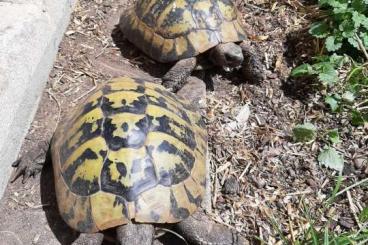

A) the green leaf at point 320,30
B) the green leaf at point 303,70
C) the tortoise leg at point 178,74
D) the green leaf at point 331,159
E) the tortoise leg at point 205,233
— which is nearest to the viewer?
the tortoise leg at point 205,233

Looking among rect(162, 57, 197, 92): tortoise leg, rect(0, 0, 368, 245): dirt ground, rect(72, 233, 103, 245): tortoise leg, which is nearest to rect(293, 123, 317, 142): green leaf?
rect(0, 0, 368, 245): dirt ground

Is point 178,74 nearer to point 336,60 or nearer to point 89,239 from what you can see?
point 336,60

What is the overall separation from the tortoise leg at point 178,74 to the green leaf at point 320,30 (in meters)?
0.99

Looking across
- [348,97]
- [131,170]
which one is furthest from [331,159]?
[131,170]

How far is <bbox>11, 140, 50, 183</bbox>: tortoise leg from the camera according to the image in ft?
11.3

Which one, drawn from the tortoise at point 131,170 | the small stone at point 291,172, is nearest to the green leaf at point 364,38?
the small stone at point 291,172

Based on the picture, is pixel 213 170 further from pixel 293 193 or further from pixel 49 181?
pixel 49 181

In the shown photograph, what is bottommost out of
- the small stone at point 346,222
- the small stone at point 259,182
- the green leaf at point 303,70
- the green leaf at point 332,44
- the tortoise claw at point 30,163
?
the tortoise claw at point 30,163

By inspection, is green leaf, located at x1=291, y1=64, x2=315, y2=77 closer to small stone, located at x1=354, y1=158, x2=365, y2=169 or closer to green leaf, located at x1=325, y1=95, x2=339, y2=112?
green leaf, located at x1=325, y1=95, x2=339, y2=112

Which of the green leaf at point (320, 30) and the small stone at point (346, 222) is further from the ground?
the green leaf at point (320, 30)

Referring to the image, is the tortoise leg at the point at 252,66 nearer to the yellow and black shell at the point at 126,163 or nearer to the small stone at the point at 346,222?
the yellow and black shell at the point at 126,163

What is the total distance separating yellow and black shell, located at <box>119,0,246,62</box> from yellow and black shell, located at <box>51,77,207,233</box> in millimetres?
964

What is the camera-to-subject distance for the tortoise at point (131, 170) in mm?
2828

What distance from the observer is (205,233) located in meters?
3.06
